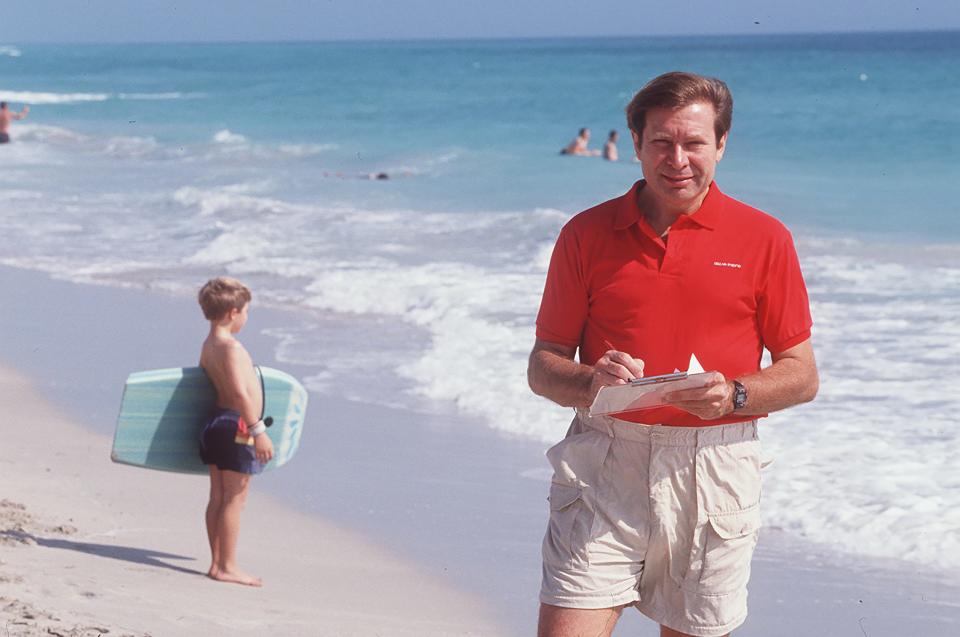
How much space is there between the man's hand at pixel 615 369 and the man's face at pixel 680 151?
0.39m

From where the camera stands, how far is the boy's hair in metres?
5.00

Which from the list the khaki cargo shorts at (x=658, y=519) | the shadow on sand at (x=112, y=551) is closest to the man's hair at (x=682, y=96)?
the khaki cargo shorts at (x=658, y=519)

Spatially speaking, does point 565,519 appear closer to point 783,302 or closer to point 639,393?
point 639,393

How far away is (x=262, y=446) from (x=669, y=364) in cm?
257

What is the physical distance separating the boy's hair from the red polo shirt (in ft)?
7.97

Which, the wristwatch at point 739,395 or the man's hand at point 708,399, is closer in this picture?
the man's hand at point 708,399

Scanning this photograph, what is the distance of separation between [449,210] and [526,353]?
990 cm

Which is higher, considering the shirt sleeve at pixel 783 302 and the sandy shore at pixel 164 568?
the shirt sleeve at pixel 783 302

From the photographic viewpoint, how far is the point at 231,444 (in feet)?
16.4

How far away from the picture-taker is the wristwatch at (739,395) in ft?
8.66

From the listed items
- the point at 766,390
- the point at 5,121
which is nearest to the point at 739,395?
the point at 766,390

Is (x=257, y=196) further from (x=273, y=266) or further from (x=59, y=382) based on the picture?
(x=59, y=382)

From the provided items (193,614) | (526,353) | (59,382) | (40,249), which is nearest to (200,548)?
(193,614)

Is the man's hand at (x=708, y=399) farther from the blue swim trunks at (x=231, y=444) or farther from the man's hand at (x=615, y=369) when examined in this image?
the blue swim trunks at (x=231, y=444)
